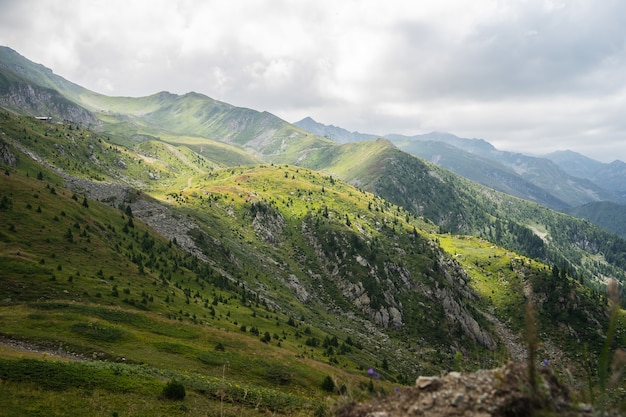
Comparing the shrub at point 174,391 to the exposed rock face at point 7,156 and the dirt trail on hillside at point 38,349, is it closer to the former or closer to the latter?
the dirt trail on hillside at point 38,349

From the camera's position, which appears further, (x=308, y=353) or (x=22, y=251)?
(x=308, y=353)

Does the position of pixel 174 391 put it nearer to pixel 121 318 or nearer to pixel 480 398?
pixel 121 318

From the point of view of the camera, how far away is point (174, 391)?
30.4m

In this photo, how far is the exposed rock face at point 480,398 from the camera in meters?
11.3

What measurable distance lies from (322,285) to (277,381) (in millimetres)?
103560

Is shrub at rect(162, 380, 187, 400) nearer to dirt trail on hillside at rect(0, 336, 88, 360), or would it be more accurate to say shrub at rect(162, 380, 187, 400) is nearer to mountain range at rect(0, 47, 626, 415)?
mountain range at rect(0, 47, 626, 415)

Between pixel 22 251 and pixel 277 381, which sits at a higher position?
pixel 22 251

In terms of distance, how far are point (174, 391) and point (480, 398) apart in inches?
1067

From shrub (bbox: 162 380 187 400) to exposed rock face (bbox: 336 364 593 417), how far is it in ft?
71.4

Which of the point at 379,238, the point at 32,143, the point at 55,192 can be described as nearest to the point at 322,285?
the point at 379,238

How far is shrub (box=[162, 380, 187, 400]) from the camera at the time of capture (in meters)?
30.1

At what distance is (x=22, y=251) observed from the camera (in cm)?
5862

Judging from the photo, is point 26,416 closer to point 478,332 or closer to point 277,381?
point 277,381

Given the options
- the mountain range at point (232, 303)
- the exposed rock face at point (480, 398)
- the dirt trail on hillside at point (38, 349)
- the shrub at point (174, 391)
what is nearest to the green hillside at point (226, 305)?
the dirt trail on hillside at point (38, 349)
